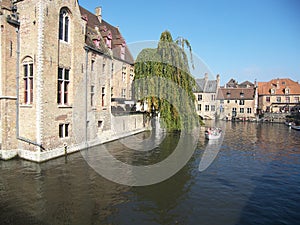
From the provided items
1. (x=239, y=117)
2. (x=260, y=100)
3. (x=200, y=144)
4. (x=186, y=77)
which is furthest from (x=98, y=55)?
(x=260, y=100)

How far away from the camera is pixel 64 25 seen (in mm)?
14703

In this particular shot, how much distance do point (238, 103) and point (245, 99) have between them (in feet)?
6.16

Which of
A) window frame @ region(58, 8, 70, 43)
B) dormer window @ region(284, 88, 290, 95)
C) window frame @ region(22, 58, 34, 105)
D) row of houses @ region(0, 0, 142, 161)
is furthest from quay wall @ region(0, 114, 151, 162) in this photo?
dormer window @ region(284, 88, 290, 95)

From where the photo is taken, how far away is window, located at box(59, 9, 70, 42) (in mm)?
14528

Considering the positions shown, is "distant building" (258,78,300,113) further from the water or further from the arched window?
the arched window

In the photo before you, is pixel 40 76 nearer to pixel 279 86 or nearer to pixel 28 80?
pixel 28 80

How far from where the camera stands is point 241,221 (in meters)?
7.61

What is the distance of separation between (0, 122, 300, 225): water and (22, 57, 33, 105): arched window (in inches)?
153

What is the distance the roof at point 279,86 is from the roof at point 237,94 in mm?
3823

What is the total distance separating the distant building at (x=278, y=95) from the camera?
170 ft

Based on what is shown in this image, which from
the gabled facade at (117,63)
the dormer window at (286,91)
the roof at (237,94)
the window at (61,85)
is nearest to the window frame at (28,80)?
the window at (61,85)

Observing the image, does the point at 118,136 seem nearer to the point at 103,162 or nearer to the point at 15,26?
the point at 103,162

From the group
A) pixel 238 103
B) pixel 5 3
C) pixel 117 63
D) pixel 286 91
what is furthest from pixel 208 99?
pixel 5 3

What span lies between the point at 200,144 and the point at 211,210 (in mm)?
13194
